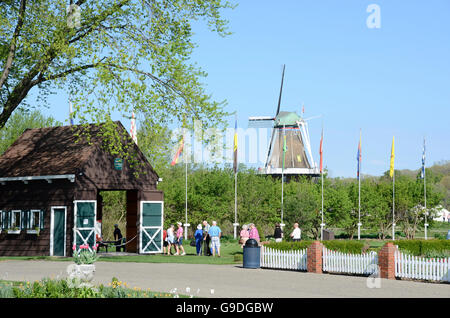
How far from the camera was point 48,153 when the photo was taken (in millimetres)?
33312

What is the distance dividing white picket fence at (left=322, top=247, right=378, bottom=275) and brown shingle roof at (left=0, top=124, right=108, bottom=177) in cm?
1271

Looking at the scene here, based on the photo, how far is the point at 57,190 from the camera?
102 ft

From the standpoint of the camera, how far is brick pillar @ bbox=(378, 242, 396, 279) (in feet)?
67.2

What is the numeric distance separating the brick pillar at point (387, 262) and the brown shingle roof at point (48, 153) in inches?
583

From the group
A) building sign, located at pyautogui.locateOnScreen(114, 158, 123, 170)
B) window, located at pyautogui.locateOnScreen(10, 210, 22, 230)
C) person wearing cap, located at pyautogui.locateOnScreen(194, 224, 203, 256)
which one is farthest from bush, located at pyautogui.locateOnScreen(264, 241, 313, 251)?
window, located at pyautogui.locateOnScreen(10, 210, 22, 230)

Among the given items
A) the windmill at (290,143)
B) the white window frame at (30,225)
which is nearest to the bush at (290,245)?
the white window frame at (30,225)

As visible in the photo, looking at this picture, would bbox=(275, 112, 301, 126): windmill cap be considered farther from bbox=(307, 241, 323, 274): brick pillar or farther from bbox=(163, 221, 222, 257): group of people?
bbox=(307, 241, 323, 274): brick pillar

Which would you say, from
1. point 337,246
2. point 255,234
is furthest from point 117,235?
point 337,246

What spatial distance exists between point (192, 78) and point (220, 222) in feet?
107

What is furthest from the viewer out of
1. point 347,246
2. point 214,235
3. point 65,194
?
point 65,194

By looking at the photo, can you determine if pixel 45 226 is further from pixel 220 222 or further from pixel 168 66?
pixel 220 222

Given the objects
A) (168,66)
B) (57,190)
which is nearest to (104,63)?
(168,66)

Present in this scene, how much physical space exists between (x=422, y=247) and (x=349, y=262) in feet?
13.3

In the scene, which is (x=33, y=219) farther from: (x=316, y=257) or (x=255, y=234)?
(x=316, y=257)
